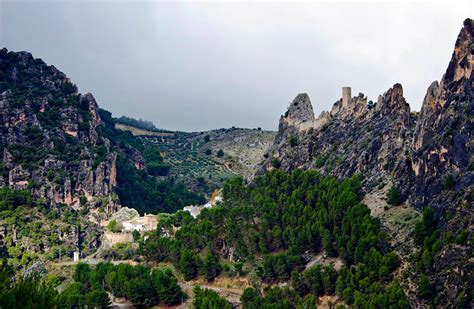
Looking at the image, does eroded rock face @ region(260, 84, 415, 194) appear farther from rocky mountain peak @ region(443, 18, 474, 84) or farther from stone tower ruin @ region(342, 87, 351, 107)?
rocky mountain peak @ region(443, 18, 474, 84)

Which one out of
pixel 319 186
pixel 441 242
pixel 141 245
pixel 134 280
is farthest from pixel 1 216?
pixel 441 242

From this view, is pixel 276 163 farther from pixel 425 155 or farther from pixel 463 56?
pixel 463 56

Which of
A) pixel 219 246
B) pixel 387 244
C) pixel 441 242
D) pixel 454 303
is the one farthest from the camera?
pixel 219 246

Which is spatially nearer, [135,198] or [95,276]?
[95,276]

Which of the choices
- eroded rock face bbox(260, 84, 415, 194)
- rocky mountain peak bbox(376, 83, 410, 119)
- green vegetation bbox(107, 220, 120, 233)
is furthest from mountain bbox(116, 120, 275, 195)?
rocky mountain peak bbox(376, 83, 410, 119)

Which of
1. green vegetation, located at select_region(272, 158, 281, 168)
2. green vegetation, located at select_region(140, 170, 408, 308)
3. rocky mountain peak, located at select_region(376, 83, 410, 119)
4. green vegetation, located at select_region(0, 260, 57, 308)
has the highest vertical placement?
rocky mountain peak, located at select_region(376, 83, 410, 119)

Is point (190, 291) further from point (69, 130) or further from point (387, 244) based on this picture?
point (69, 130)

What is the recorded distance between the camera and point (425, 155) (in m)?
88.4

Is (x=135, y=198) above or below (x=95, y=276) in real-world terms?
above

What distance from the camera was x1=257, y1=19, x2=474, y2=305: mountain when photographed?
256 feet

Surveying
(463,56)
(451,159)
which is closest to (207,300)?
(451,159)

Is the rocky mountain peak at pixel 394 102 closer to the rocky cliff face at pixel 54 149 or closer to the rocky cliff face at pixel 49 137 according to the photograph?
the rocky cliff face at pixel 54 149

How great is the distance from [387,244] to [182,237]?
3404 cm

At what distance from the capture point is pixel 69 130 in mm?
149125
